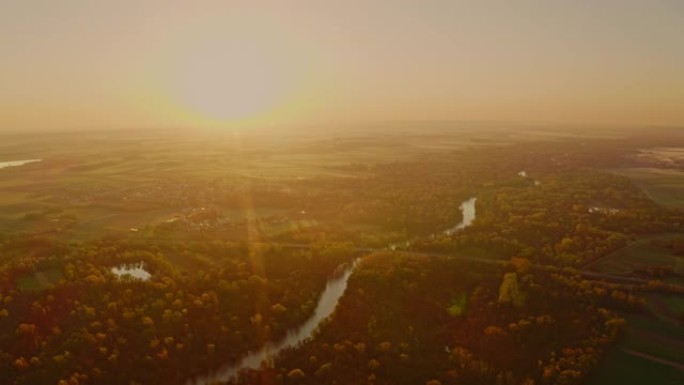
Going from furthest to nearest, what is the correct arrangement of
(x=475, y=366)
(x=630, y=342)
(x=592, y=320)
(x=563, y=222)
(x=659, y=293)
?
1. (x=563, y=222)
2. (x=659, y=293)
3. (x=592, y=320)
4. (x=630, y=342)
5. (x=475, y=366)

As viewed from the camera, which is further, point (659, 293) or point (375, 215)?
point (375, 215)

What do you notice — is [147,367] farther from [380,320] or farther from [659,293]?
[659,293]

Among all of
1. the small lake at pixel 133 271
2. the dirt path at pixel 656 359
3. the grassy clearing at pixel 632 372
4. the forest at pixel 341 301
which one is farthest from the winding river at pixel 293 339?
the dirt path at pixel 656 359

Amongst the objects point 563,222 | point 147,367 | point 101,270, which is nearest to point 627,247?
point 563,222

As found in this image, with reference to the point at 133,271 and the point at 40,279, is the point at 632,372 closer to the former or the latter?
the point at 133,271

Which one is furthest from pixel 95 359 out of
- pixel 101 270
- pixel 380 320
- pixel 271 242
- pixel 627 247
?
Answer: pixel 627 247

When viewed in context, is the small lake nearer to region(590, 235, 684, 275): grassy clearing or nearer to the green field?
the green field

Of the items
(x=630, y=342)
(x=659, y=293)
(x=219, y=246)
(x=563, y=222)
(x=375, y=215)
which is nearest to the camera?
(x=630, y=342)
